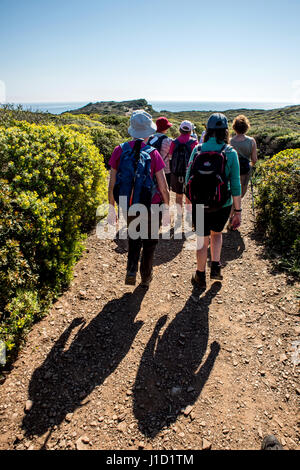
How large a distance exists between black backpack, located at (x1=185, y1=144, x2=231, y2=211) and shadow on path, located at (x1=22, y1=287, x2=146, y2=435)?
178cm

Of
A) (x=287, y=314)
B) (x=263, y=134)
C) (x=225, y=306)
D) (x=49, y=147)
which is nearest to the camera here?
(x=287, y=314)

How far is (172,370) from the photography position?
292cm

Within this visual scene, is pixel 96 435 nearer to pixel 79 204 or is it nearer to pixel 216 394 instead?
pixel 216 394

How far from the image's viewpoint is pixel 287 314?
3574mm

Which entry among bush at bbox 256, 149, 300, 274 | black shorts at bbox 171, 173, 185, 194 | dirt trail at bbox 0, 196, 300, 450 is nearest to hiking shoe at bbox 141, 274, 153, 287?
dirt trail at bbox 0, 196, 300, 450

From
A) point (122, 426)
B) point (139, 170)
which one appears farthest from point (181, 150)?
point (122, 426)

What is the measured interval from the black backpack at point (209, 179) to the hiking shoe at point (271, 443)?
7.45 feet

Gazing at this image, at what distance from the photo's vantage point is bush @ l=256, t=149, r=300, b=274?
4485mm

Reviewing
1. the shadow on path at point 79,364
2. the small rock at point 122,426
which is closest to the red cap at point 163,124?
the shadow on path at point 79,364

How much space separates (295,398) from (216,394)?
0.76 m

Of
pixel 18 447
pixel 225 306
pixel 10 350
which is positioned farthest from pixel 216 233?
pixel 18 447

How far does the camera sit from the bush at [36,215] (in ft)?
9.50

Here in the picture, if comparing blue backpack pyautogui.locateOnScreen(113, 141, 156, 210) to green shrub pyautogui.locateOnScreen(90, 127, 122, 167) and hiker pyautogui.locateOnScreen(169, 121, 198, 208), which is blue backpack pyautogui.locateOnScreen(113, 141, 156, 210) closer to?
hiker pyautogui.locateOnScreen(169, 121, 198, 208)

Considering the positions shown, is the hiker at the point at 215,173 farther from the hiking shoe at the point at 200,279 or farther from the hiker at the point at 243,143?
the hiker at the point at 243,143
